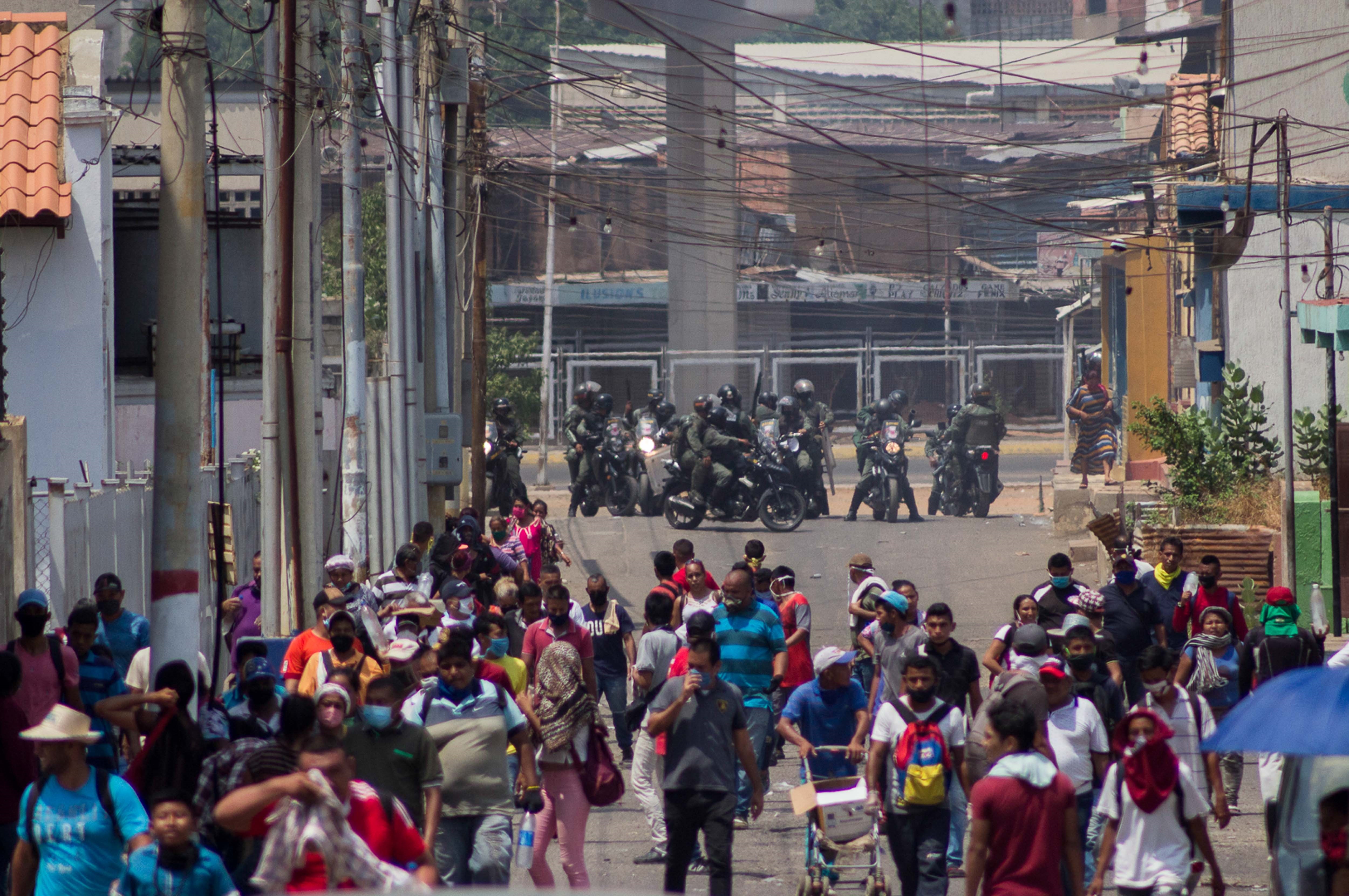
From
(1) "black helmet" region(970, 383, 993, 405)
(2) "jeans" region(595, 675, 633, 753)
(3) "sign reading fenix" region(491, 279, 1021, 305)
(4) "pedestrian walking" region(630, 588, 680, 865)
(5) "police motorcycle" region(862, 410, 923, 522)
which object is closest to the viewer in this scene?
(4) "pedestrian walking" region(630, 588, 680, 865)

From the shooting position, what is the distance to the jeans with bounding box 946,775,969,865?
808cm

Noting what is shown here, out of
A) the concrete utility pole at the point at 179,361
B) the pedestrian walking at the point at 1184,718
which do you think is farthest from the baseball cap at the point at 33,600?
the pedestrian walking at the point at 1184,718

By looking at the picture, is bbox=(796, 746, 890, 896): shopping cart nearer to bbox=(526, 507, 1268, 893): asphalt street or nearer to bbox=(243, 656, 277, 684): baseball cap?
bbox=(526, 507, 1268, 893): asphalt street

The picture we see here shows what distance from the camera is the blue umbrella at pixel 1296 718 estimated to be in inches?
203

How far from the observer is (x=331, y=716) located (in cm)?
610

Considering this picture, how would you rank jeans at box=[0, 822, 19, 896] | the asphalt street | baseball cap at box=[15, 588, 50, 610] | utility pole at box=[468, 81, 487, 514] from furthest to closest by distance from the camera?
utility pole at box=[468, 81, 487, 514]
the asphalt street
baseball cap at box=[15, 588, 50, 610]
jeans at box=[0, 822, 19, 896]

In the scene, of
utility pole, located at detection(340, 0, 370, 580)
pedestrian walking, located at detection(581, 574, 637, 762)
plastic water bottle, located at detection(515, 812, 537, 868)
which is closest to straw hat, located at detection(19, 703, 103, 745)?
plastic water bottle, located at detection(515, 812, 537, 868)

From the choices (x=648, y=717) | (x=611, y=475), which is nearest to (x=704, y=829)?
(x=648, y=717)

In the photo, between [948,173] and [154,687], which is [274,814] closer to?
[154,687]

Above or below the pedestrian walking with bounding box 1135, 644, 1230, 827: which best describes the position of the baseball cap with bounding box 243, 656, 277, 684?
above

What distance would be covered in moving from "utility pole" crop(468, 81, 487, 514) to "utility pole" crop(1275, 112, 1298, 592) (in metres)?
8.92

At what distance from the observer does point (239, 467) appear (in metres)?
16.5

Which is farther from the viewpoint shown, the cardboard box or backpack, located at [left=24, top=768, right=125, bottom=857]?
the cardboard box

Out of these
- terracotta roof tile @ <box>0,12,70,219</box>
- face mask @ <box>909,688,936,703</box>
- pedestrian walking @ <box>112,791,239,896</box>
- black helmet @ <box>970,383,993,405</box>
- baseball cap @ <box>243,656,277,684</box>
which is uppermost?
terracotta roof tile @ <box>0,12,70,219</box>
